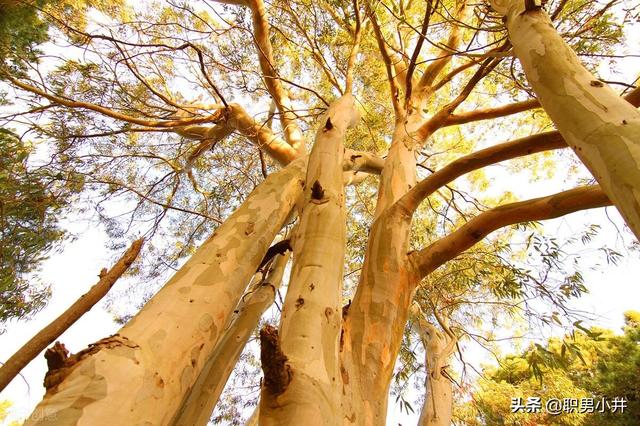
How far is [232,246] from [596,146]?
4.01 feet

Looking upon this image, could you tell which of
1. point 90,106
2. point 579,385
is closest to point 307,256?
point 90,106

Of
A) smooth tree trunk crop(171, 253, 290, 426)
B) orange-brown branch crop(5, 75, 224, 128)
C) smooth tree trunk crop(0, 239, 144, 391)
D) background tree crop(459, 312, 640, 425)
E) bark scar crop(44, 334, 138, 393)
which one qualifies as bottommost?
bark scar crop(44, 334, 138, 393)

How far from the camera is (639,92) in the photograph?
1.30m

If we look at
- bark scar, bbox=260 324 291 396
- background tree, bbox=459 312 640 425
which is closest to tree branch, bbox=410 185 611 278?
bark scar, bbox=260 324 291 396

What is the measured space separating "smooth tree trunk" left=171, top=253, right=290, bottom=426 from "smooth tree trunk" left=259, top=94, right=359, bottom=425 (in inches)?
19.8

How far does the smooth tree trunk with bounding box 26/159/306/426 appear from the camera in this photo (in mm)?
732

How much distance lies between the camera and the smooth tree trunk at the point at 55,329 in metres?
0.91

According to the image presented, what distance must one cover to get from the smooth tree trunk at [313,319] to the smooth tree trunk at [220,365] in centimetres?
50

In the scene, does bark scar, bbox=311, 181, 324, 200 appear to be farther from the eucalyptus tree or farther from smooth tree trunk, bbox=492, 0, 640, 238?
smooth tree trunk, bbox=492, 0, 640, 238

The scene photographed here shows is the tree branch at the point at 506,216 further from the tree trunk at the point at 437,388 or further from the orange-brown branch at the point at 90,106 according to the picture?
the orange-brown branch at the point at 90,106

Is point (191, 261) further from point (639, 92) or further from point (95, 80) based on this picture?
point (95, 80)

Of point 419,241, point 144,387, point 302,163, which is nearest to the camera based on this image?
point 144,387

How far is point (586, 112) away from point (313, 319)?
0.92m

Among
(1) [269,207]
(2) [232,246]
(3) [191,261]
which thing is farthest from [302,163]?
(3) [191,261]
